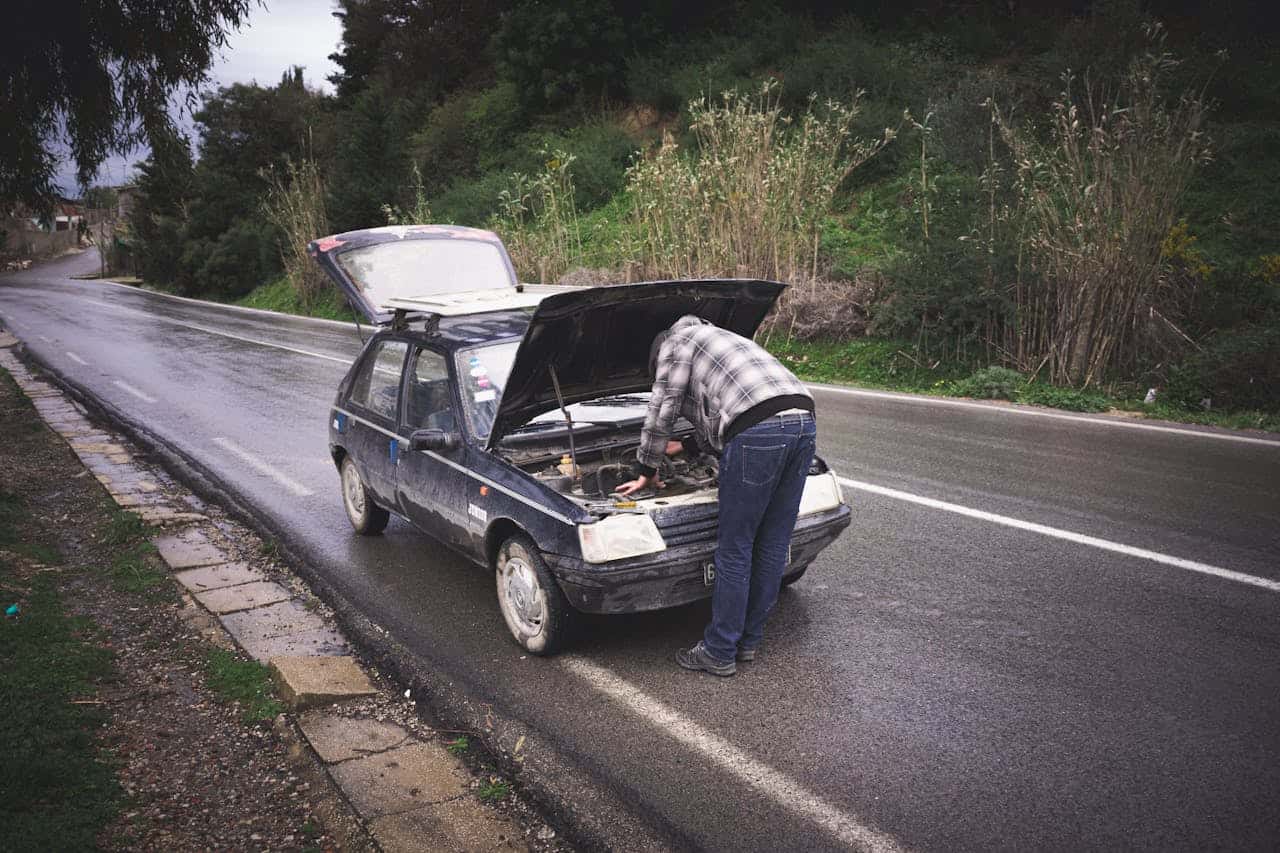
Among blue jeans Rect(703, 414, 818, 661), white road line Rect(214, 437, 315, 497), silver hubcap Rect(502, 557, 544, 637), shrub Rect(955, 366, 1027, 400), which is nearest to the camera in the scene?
blue jeans Rect(703, 414, 818, 661)

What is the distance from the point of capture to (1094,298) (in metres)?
10.8

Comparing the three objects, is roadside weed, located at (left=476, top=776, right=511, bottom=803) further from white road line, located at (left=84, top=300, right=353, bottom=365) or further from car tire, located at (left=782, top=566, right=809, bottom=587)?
white road line, located at (left=84, top=300, right=353, bottom=365)

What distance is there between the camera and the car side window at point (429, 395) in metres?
5.29

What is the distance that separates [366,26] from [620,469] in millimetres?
44450

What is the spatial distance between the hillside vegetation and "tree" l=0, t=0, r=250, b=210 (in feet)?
1.82

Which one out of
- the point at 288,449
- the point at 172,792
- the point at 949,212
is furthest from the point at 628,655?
the point at 949,212

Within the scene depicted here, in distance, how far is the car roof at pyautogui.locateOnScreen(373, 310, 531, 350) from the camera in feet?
17.8

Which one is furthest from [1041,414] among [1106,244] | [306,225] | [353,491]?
[306,225]

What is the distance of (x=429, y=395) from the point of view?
5465mm

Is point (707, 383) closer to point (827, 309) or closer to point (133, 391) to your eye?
point (827, 309)

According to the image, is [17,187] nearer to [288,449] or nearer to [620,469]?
[288,449]

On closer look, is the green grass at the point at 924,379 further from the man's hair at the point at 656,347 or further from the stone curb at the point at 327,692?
the stone curb at the point at 327,692

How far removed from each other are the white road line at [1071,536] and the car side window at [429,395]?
3.47 m

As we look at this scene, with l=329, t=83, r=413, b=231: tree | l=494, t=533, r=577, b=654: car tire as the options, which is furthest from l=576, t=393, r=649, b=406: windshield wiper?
l=329, t=83, r=413, b=231: tree
